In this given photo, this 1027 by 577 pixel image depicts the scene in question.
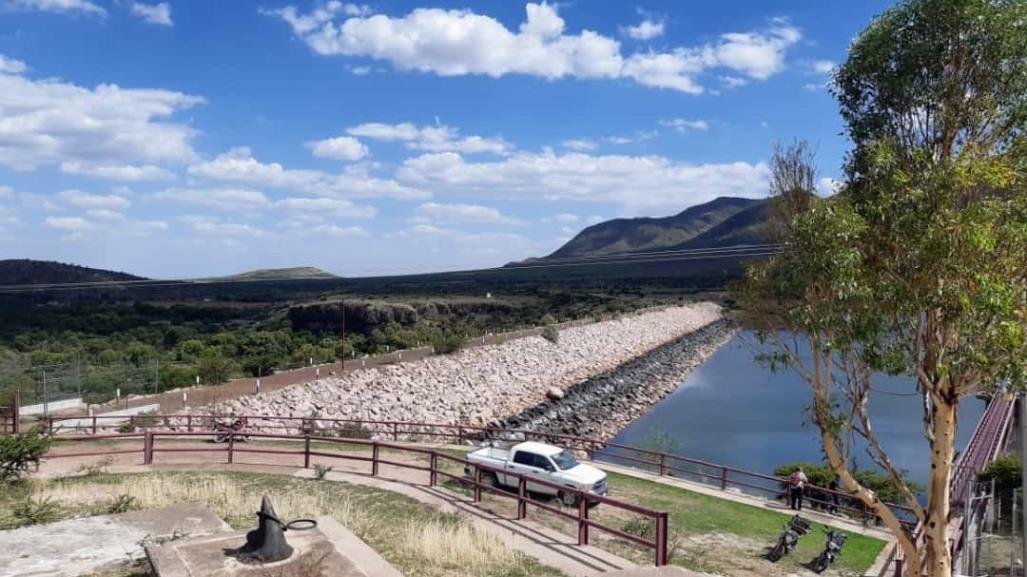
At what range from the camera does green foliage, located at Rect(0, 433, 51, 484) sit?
14.5 metres

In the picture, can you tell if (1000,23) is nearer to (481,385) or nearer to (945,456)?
(945,456)

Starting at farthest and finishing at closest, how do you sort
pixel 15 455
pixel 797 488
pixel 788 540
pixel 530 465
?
pixel 797 488 → pixel 530 465 → pixel 15 455 → pixel 788 540

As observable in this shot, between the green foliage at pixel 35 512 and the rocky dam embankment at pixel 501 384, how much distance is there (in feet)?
65.2

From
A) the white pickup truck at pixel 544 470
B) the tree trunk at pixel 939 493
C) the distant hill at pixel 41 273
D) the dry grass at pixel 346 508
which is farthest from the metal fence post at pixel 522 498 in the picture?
the distant hill at pixel 41 273

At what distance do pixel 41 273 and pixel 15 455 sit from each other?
175718mm

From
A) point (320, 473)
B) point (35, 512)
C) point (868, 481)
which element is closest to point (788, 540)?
point (320, 473)

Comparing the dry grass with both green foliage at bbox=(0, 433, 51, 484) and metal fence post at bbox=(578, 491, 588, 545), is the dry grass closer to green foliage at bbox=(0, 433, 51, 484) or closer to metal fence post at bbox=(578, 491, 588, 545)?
green foliage at bbox=(0, 433, 51, 484)

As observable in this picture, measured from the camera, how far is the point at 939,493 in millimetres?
9734

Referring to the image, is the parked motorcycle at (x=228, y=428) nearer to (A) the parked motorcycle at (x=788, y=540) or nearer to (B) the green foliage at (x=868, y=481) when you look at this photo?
(A) the parked motorcycle at (x=788, y=540)

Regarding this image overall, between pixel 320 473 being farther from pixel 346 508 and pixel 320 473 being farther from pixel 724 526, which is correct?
pixel 724 526

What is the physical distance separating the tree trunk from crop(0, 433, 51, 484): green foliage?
616 inches

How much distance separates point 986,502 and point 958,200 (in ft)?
35.6

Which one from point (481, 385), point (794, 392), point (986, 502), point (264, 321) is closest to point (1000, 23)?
point (986, 502)

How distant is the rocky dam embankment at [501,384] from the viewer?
38.3m
